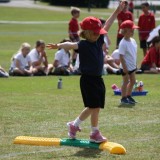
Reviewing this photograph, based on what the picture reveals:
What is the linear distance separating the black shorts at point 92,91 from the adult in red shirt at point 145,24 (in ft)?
47.2

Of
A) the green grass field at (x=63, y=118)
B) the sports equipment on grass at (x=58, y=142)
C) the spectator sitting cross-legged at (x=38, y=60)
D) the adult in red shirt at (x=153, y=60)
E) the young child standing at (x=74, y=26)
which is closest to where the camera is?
the green grass field at (x=63, y=118)

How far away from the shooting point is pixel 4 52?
87.0 ft

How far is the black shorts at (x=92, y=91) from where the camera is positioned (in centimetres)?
902

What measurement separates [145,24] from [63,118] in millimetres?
13729

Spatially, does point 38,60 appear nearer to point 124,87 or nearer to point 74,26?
point 74,26

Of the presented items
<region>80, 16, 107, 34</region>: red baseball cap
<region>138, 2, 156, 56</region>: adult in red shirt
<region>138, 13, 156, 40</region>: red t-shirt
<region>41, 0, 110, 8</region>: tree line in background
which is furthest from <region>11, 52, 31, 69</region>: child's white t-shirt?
<region>41, 0, 110, 8</region>: tree line in background

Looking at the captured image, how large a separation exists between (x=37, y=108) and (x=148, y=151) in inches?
174

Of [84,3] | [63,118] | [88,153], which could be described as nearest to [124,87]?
[63,118]

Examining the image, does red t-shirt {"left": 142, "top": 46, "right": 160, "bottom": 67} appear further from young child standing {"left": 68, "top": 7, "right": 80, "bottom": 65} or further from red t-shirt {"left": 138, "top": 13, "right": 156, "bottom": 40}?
young child standing {"left": 68, "top": 7, "right": 80, "bottom": 65}

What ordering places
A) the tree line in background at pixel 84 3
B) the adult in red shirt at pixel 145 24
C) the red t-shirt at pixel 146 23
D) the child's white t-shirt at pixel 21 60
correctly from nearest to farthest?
the child's white t-shirt at pixel 21 60 < the adult in red shirt at pixel 145 24 < the red t-shirt at pixel 146 23 < the tree line in background at pixel 84 3

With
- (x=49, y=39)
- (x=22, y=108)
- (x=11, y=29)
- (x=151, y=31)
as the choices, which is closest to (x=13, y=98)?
(x=22, y=108)

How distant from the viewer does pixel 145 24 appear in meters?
24.5

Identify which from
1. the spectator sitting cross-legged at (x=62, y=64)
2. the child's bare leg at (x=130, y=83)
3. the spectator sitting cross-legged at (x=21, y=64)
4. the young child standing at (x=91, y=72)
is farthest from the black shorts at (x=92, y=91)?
the spectator sitting cross-legged at (x=62, y=64)

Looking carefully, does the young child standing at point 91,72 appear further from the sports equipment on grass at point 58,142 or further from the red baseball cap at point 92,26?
the sports equipment on grass at point 58,142
